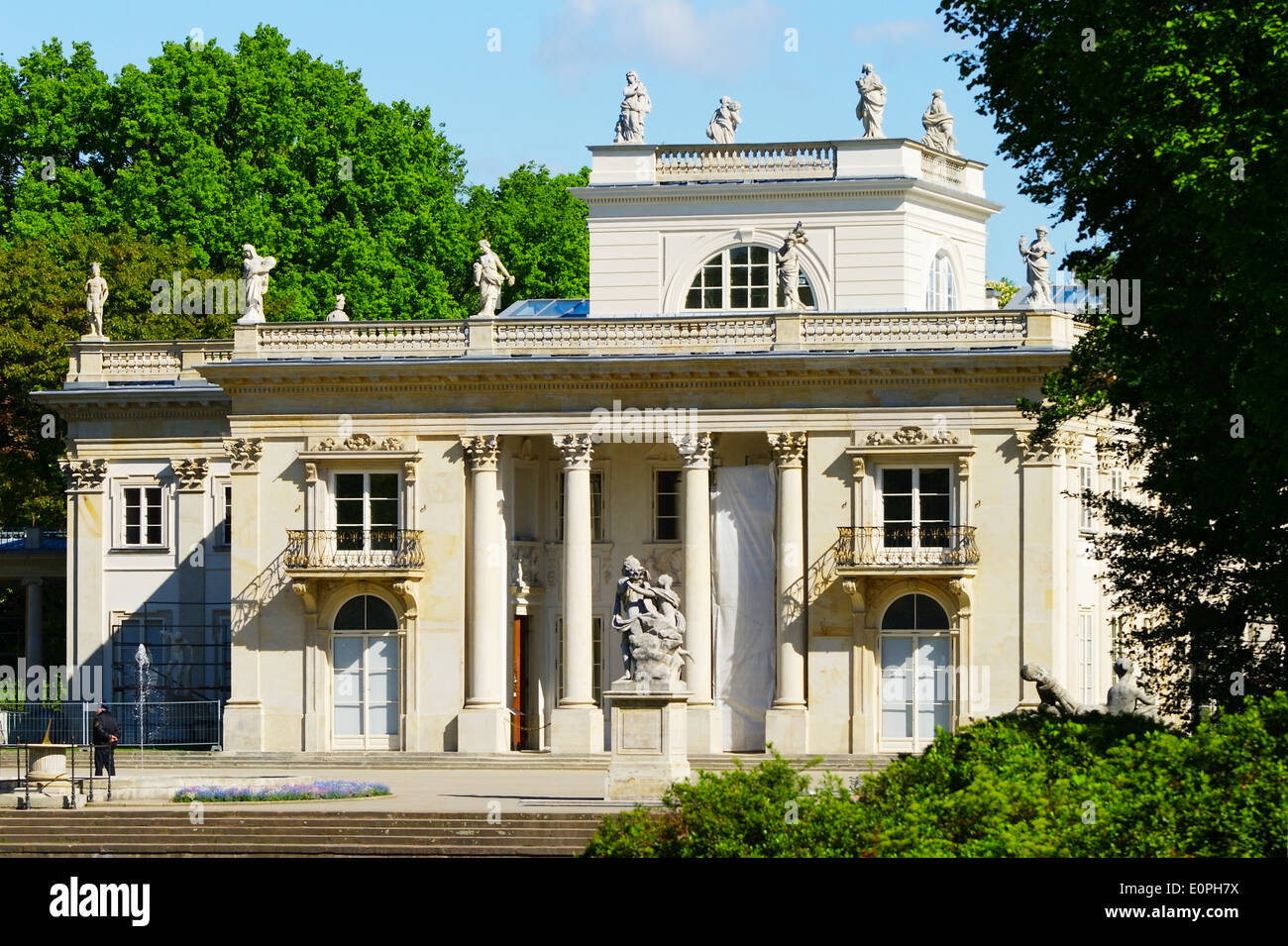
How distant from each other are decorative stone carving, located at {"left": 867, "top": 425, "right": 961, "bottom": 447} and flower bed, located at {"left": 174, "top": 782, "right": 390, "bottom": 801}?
15.0 m

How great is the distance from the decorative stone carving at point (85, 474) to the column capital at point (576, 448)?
487 inches

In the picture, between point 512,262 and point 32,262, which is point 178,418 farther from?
point 512,262

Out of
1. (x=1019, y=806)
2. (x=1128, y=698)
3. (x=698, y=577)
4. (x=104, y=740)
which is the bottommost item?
(x=104, y=740)

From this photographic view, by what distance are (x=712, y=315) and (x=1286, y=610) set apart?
74.3 feet

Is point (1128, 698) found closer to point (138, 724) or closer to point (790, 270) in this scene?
point (790, 270)

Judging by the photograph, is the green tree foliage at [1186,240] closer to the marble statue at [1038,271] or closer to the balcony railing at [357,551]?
the marble statue at [1038,271]

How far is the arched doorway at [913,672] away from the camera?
55094 mm

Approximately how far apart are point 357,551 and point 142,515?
28.0 feet

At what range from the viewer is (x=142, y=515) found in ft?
207

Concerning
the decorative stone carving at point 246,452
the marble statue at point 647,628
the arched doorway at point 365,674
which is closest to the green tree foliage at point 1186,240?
the marble statue at point 647,628

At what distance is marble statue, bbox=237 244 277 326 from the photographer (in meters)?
57.9

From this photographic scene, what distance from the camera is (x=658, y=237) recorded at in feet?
199

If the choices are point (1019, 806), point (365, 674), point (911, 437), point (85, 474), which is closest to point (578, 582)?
point (365, 674)
